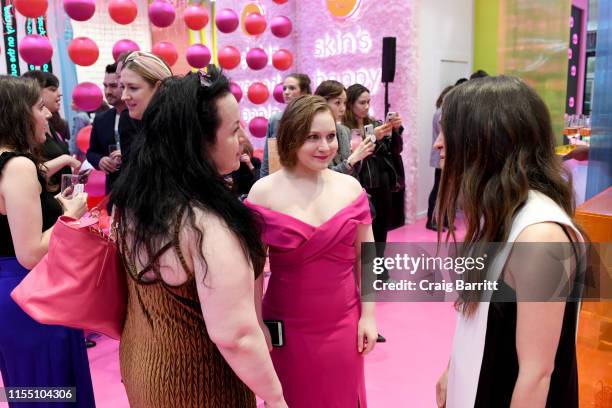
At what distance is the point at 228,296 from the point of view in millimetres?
1147

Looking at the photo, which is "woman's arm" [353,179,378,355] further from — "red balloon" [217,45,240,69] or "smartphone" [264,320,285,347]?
"red balloon" [217,45,240,69]

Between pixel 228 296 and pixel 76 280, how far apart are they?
465 millimetres

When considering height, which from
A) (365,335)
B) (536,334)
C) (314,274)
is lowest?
(365,335)

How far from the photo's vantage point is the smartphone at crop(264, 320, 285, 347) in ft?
5.88

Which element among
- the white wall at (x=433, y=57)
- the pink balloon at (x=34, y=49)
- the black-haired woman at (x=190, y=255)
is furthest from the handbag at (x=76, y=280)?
the white wall at (x=433, y=57)

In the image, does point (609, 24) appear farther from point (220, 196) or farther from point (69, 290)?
point (69, 290)

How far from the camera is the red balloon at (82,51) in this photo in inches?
161

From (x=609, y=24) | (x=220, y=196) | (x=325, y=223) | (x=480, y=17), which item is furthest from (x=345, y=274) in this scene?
(x=480, y=17)

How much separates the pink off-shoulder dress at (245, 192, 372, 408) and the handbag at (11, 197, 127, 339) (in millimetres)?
558

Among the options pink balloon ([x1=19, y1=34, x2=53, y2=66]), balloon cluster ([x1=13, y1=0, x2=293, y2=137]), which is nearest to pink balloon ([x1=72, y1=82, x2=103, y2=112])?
balloon cluster ([x1=13, y1=0, x2=293, y2=137])

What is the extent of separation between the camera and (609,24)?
2689 millimetres

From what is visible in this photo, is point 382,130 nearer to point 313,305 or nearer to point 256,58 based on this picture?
point 313,305

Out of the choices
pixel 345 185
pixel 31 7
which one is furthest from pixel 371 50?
pixel 345 185

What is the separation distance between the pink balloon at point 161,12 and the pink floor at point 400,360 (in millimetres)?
2639
